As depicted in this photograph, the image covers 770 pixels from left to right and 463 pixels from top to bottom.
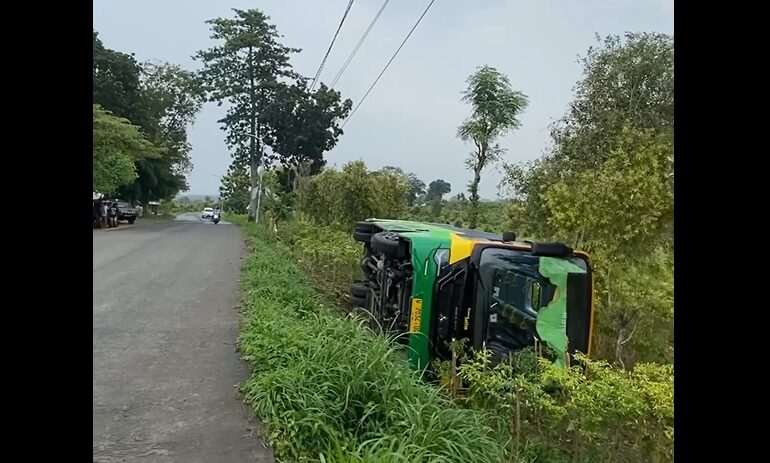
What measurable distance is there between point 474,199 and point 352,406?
1684 cm

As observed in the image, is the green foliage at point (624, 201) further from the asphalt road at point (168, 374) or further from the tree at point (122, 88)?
the tree at point (122, 88)

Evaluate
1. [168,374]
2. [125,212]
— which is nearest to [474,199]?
[168,374]

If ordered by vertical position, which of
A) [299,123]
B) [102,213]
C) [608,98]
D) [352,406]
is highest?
[299,123]

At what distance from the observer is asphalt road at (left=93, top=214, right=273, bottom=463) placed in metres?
3.37

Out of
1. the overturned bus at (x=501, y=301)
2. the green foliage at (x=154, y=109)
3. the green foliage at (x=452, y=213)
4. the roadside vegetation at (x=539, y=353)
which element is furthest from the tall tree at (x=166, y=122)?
the overturned bus at (x=501, y=301)

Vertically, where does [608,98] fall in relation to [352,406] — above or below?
above

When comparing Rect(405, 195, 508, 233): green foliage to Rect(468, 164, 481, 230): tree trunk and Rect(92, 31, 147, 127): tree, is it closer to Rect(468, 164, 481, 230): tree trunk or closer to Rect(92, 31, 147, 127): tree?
Rect(468, 164, 481, 230): tree trunk

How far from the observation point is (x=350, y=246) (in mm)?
11594

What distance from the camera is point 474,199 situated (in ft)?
65.9

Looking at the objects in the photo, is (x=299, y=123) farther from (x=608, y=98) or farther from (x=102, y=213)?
(x=608, y=98)
